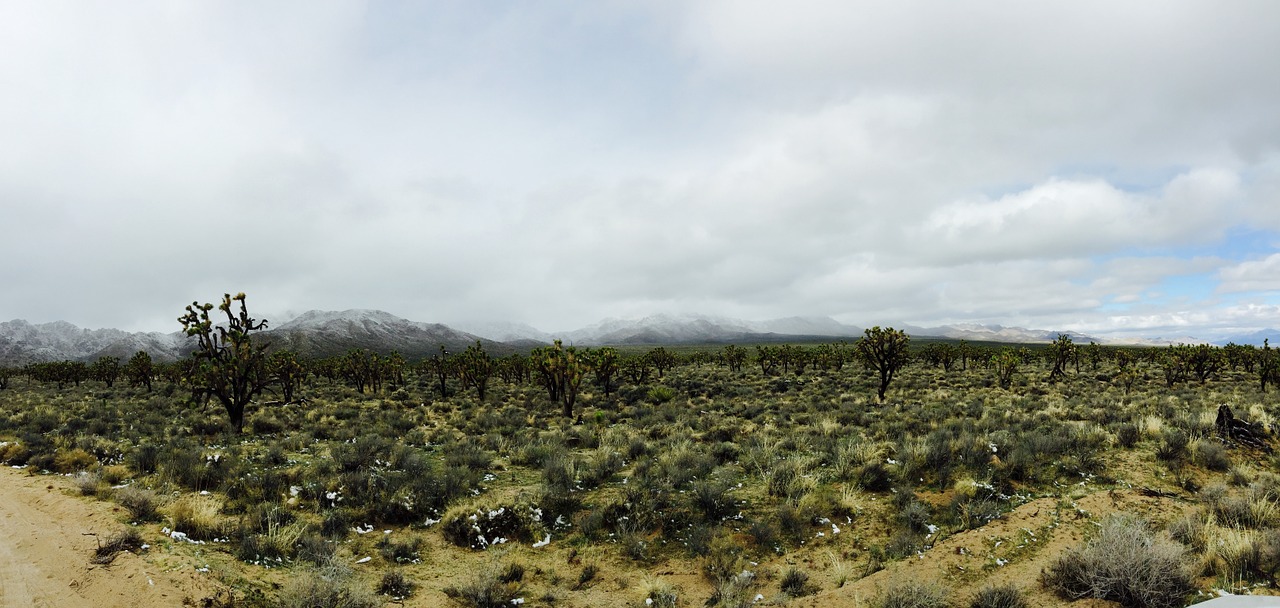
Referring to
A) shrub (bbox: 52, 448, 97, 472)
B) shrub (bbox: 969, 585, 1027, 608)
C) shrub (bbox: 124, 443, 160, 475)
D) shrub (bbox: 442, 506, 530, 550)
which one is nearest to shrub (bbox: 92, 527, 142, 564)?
shrub (bbox: 442, 506, 530, 550)

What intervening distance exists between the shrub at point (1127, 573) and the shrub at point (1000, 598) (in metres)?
0.77

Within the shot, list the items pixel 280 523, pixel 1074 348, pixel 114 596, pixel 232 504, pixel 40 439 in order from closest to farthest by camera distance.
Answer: pixel 114 596, pixel 280 523, pixel 232 504, pixel 40 439, pixel 1074 348

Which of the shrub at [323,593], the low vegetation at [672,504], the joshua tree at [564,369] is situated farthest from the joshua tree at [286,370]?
the shrub at [323,593]

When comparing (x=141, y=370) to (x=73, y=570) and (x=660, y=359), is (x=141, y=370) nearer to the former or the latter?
(x=660, y=359)

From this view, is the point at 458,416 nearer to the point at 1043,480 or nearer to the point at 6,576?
the point at 6,576

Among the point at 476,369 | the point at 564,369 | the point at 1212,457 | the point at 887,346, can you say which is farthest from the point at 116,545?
the point at 887,346

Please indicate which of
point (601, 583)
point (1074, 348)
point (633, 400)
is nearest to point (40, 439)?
point (601, 583)

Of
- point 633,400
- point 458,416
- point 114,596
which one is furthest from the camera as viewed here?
point 633,400

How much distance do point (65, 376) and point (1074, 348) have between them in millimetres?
112423

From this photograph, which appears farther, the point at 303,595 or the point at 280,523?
the point at 280,523

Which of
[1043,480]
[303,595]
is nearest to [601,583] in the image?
[303,595]

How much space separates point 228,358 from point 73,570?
16.4 metres

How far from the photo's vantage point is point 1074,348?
178 feet

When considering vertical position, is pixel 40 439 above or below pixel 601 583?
above
